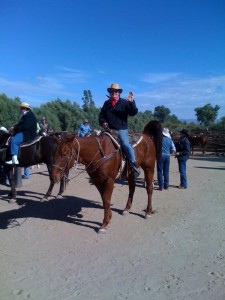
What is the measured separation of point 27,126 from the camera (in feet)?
26.9

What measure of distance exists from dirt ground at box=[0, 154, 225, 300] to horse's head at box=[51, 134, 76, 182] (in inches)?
47.2

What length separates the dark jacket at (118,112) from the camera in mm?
6238

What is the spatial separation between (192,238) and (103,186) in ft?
6.17

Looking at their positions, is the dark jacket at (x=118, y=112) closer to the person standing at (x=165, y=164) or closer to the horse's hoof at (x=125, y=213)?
the horse's hoof at (x=125, y=213)

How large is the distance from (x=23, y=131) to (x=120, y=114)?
3.23 m

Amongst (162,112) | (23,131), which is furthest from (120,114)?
(162,112)

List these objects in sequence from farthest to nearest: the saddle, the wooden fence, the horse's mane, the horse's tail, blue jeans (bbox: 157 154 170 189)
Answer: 1. the wooden fence
2. blue jeans (bbox: 157 154 170 189)
3. the horse's mane
4. the horse's tail
5. the saddle

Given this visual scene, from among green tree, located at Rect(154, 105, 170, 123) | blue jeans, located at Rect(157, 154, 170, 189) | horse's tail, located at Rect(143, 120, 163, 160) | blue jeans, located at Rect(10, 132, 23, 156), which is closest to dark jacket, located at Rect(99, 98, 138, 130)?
horse's tail, located at Rect(143, 120, 163, 160)

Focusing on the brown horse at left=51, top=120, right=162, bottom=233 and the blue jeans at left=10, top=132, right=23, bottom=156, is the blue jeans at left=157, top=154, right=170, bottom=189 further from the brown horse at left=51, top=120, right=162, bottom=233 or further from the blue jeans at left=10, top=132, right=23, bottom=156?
the blue jeans at left=10, top=132, right=23, bottom=156

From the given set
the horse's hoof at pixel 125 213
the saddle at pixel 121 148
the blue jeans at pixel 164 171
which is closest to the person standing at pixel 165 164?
the blue jeans at pixel 164 171

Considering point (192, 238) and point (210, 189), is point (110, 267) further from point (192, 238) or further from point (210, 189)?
point (210, 189)

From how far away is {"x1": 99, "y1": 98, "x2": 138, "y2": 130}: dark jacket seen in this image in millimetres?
6238

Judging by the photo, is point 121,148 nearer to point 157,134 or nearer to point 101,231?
point 157,134

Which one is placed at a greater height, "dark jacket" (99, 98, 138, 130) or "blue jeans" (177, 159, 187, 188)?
"dark jacket" (99, 98, 138, 130)
